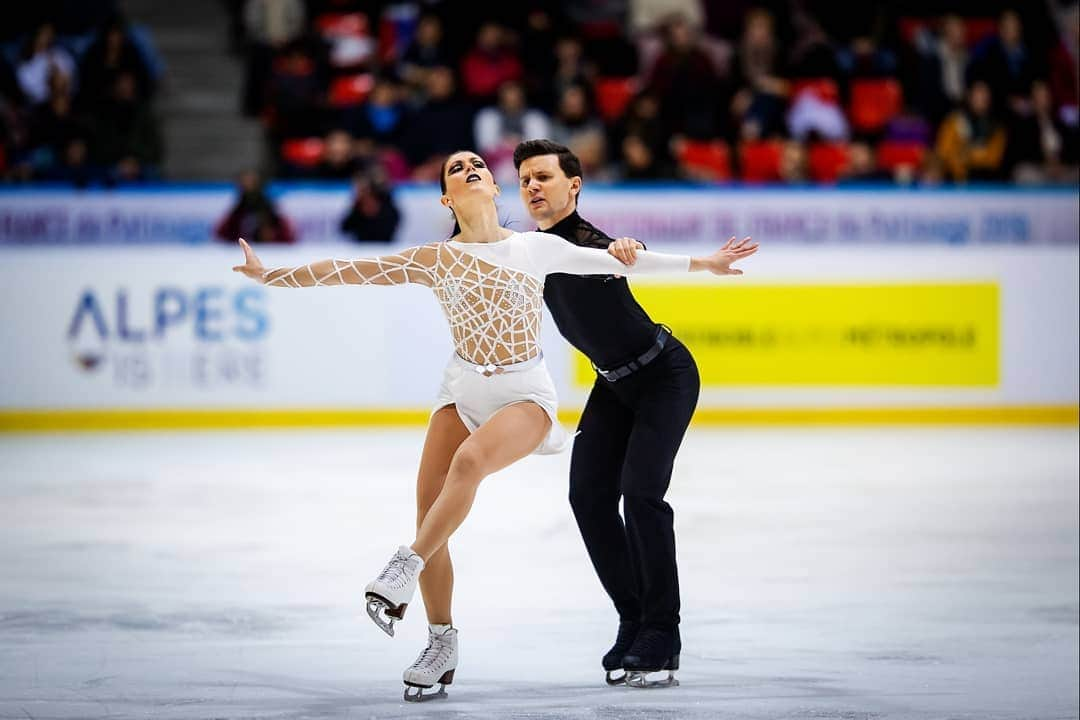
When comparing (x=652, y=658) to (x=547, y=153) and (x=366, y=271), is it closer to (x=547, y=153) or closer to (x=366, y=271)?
(x=366, y=271)

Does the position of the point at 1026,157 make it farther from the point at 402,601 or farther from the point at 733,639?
the point at 402,601

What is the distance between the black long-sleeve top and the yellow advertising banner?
20.7ft

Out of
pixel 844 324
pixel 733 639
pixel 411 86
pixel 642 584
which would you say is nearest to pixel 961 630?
pixel 733 639

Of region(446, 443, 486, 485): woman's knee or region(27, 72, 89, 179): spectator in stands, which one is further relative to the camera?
region(27, 72, 89, 179): spectator in stands

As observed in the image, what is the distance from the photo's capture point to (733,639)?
5.39 m

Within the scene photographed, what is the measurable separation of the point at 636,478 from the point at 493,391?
1.63 ft

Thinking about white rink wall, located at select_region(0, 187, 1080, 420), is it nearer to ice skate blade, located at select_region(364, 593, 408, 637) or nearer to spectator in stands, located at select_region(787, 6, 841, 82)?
spectator in stands, located at select_region(787, 6, 841, 82)

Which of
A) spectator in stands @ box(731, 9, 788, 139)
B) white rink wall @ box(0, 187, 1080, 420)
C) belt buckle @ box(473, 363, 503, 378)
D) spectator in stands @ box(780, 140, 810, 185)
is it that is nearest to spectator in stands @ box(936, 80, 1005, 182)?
white rink wall @ box(0, 187, 1080, 420)

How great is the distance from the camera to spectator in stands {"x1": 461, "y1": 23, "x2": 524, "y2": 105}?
515 inches

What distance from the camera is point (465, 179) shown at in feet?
14.9

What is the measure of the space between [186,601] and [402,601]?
2.08 m

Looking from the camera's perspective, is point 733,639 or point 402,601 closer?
point 402,601

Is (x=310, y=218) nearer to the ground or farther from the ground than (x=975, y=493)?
farther from the ground

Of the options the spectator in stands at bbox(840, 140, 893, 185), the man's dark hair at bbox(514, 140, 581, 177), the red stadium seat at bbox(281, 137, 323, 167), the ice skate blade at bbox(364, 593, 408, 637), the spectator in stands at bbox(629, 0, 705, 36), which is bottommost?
the ice skate blade at bbox(364, 593, 408, 637)
